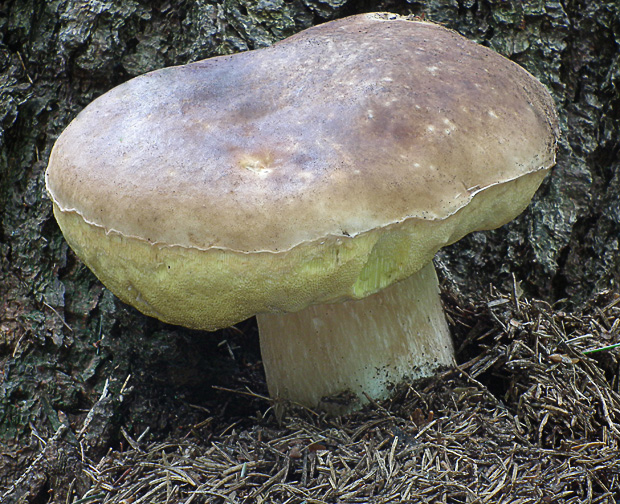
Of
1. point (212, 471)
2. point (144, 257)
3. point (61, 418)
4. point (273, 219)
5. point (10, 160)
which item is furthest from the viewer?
point (10, 160)

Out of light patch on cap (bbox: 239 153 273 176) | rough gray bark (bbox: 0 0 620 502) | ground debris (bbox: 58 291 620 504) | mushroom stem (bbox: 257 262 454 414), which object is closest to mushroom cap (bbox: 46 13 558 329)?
light patch on cap (bbox: 239 153 273 176)

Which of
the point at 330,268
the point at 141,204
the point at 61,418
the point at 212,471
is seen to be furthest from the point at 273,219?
the point at 61,418

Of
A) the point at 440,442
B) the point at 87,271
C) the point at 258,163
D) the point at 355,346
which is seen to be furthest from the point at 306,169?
the point at 87,271

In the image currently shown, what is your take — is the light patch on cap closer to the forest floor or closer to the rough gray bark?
the forest floor

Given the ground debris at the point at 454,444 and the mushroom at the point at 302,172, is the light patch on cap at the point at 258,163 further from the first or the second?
the ground debris at the point at 454,444

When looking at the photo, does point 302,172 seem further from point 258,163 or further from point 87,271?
point 87,271

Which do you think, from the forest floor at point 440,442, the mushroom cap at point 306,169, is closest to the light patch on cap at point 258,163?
the mushroom cap at point 306,169

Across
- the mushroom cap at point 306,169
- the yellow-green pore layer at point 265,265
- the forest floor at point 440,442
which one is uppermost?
the mushroom cap at point 306,169

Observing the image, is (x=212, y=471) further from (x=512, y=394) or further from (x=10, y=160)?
(x=10, y=160)
